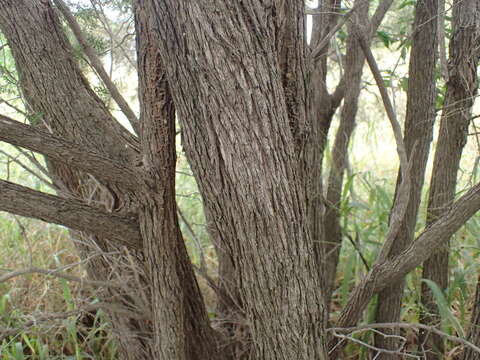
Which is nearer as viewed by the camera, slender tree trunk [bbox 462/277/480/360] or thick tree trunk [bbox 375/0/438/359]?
slender tree trunk [bbox 462/277/480/360]

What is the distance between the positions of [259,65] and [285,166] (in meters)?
0.24

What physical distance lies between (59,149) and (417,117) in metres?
1.21

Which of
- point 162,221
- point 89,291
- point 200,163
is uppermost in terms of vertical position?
point 200,163

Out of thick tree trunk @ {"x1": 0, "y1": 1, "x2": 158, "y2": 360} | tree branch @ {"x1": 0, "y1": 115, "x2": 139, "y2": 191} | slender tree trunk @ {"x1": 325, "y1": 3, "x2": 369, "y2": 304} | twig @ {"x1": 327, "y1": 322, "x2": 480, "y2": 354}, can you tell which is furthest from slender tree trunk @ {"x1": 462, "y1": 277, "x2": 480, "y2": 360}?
tree branch @ {"x1": 0, "y1": 115, "x2": 139, "y2": 191}

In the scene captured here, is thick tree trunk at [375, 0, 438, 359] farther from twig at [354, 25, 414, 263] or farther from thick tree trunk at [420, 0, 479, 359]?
twig at [354, 25, 414, 263]

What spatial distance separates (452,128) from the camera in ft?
5.88

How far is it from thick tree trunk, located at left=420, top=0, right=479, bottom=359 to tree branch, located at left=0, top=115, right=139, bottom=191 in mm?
995

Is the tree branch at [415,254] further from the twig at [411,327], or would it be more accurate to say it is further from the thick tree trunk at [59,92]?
the thick tree trunk at [59,92]

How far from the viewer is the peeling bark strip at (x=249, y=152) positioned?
120 cm

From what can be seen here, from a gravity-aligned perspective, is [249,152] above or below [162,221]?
Result: above

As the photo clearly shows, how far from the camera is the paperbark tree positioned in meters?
1.22

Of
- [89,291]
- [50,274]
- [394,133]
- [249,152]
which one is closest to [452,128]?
[394,133]

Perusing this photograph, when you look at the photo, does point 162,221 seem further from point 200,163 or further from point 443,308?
point 443,308

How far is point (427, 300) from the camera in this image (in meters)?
2.05
